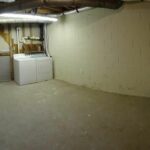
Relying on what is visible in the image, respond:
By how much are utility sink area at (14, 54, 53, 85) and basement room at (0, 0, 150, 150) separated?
3 cm

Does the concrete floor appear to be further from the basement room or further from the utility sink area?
the utility sink area

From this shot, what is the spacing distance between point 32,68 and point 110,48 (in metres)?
2.38

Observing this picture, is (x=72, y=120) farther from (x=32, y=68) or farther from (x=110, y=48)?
(x=32, y=68)

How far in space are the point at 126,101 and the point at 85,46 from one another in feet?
5.99

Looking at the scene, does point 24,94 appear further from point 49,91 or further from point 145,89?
point 145,89

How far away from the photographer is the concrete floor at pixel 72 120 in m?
2.68

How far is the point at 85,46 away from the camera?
17.4ft

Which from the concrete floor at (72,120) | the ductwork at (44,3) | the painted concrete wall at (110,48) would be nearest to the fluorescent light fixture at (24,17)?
the painted concrete wall at (110,48)

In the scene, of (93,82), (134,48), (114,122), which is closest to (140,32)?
(134,48)

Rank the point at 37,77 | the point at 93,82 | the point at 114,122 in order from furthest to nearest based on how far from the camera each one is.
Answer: the point at 37,77 < the point at 93,82 < the point at 114,122

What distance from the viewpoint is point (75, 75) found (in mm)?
5770

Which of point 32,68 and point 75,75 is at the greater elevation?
point 32,68

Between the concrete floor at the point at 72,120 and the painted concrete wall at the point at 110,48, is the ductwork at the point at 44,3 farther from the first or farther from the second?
the concrete floor at the point at 72,120

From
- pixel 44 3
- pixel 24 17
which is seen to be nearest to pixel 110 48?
pixel 44 3
